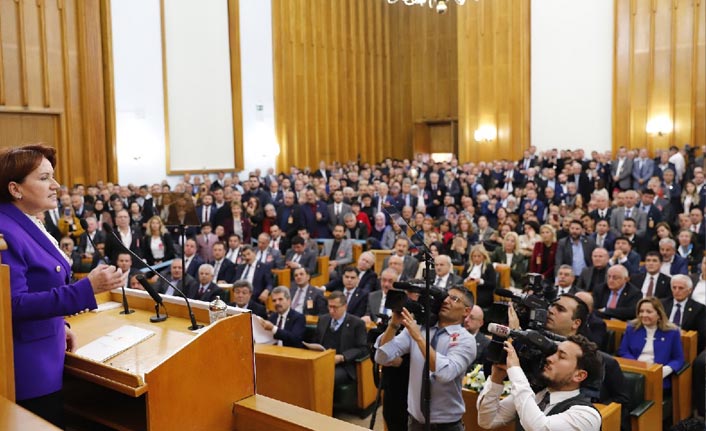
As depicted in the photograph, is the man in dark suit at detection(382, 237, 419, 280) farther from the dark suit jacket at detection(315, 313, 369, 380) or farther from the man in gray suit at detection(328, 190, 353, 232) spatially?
the man in gray suit at detection(328, 190, 353, 232)

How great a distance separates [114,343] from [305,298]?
13.8 feet

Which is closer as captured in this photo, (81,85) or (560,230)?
(560,230)

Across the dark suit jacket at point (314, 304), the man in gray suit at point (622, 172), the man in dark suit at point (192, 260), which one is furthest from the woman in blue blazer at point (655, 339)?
the man in gray suit at point (622, 172)

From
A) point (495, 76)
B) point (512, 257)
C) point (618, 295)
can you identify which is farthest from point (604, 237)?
point (495, 76)

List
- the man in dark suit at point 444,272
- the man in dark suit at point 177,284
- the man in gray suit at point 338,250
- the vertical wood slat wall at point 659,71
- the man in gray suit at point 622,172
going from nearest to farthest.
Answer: the man in dark suit at point 444,272
the man in dark suit at point 177,284
the man in gray suit at point 338,250
the man in gray suit at point 622,172
the vertical wood slat wall at point 659,71

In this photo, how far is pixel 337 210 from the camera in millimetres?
10664

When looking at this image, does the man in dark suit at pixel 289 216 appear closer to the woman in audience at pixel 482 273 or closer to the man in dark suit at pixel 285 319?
the woman in audience at pixel 482 273

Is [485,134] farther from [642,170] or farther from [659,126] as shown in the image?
[642,170]

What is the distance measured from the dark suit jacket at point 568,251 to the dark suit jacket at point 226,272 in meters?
3.84

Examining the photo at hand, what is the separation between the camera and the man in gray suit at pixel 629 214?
8700 mm

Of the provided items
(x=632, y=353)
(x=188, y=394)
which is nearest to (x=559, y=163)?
(x=632, y=353)

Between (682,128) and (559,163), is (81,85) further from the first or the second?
(682,128)

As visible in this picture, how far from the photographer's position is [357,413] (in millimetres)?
5113

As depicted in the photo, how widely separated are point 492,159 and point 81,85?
920cm
